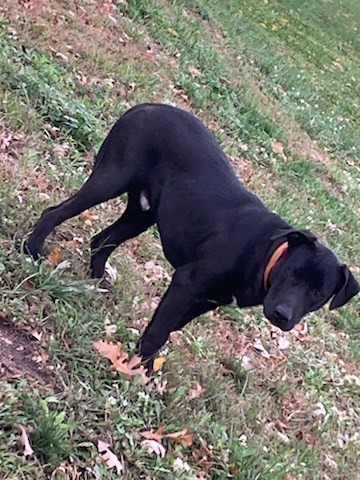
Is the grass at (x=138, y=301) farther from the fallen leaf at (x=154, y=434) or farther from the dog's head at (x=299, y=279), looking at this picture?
the dog's head at (x=299, y=279)

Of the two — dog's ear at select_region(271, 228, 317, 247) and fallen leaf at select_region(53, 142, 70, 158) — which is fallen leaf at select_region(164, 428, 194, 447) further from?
fallen leaf at select_region(53, 142, 70, 158)

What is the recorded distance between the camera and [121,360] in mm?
4707

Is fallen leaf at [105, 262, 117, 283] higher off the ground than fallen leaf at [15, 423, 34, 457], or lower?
lower

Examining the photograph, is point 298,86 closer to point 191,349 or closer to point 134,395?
point 191,349

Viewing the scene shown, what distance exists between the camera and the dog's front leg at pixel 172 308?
4637 millimetres

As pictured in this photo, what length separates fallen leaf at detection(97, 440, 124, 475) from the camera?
4031 millimetres

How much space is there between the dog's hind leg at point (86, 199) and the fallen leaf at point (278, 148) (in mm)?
5671

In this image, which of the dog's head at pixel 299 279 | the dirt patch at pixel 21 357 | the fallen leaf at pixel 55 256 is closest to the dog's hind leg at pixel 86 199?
the fallen leaf at pixel 55 256

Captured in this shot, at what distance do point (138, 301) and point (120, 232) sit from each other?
0.49 meters

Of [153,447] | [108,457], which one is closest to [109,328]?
[153,447]

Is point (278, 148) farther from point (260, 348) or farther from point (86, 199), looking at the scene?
point (86, 199)

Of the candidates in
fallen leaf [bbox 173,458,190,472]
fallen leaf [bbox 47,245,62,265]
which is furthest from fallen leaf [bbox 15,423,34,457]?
fallen leaf [bbox 47,245,62,265]

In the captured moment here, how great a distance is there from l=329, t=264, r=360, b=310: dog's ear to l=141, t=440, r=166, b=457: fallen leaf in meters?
1.29

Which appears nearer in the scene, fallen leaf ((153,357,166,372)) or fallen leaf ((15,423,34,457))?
fallen leaf ((15,423,34,457))
